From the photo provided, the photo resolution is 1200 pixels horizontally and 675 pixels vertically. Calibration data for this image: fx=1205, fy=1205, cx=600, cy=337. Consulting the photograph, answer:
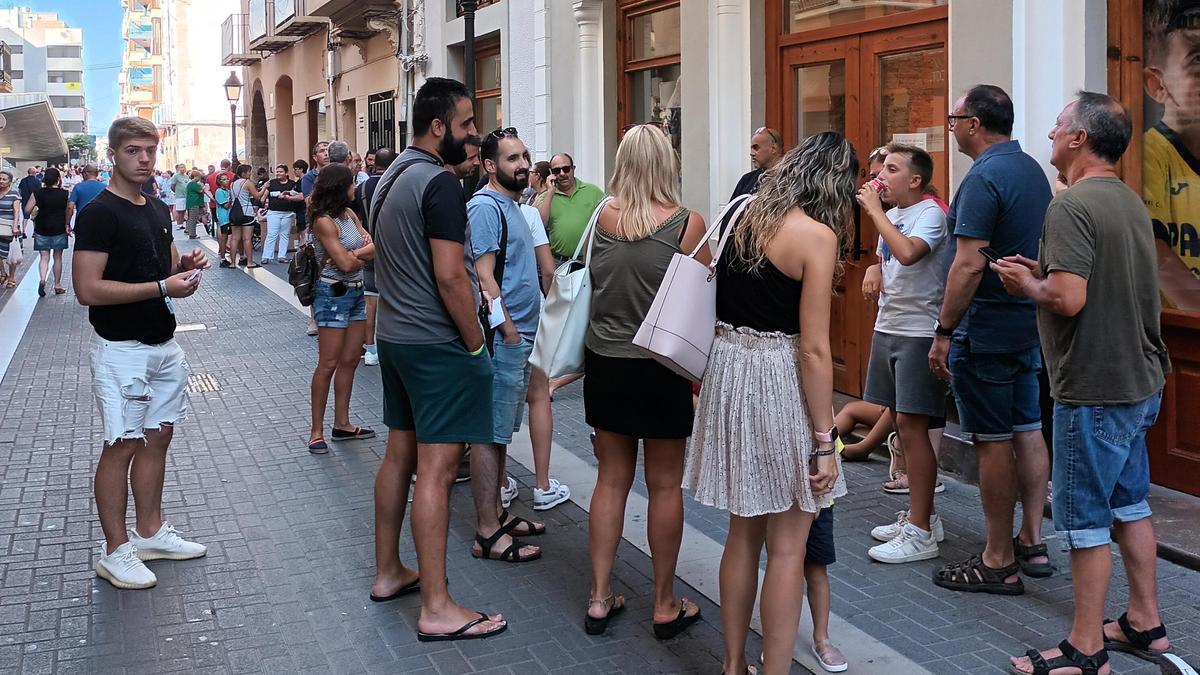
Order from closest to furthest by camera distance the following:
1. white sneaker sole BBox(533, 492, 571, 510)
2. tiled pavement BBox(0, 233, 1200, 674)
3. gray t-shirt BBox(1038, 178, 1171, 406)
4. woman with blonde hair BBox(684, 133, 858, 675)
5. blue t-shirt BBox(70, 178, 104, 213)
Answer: woman with blonde hair BBox(684, 133, 858, 675), gray t-shirt BBox(1038, 178, 1171, 406), tiled pavement BBox(0, 233, 1200, 674), white sneaker sole BBox(533, 492, 571, 510), blue t-shirt BBox(70, 178, 104, 213)

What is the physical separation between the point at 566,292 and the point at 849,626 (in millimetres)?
1748

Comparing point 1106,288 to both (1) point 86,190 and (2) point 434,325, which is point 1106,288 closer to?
(2) point 434,325

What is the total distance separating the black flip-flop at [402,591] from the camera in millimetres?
5125

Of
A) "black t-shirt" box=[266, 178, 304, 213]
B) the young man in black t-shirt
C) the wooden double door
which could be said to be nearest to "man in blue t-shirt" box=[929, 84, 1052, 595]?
the wooden double door

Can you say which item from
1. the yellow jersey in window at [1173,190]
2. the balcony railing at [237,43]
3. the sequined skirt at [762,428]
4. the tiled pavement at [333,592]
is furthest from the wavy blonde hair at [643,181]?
the balcony railing at [237,43]

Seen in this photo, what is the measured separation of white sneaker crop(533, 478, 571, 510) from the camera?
656cm

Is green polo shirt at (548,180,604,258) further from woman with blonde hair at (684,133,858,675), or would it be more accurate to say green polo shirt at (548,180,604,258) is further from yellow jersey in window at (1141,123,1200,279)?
woman with blonde hair at (684,133,858,675)

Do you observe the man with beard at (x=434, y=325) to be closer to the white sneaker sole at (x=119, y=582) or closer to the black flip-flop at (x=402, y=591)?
the black flip-flop at (x=402, y=591)

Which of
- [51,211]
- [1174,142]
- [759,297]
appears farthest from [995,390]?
[51,211]

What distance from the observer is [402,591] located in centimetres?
518

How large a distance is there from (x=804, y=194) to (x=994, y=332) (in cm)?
166

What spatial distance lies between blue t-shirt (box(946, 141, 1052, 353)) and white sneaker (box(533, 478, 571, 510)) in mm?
2461

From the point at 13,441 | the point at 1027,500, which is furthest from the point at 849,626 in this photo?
the point at 13,441

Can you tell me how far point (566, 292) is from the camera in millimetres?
4848
